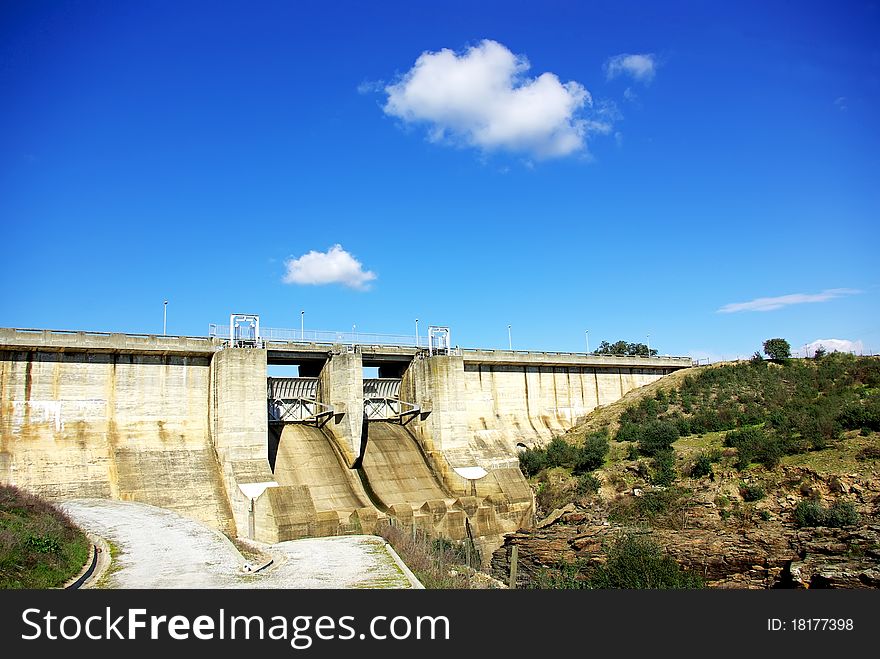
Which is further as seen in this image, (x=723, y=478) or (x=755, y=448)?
(x=755, y=448)

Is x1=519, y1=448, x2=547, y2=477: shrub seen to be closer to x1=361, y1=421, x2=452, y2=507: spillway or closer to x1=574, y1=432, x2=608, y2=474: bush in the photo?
x1=574, y1=432, x2=608, y2=474: bush

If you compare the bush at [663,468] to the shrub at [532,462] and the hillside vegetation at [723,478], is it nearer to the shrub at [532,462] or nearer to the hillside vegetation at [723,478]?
the hillside vegetation at [723,478]

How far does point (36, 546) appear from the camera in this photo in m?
15.5

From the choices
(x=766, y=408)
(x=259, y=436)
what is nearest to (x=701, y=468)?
(x=766, y=408)

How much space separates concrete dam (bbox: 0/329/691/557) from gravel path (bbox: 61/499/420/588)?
14.8 ft

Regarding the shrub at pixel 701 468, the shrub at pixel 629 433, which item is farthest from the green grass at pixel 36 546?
the shrub at pixel 629 433

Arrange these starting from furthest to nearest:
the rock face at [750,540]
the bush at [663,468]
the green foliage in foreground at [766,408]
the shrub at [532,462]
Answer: the shrub at [532,462], the bush at [663,468], the green foliage in foreground at [766,408], the rock face at [750,540]

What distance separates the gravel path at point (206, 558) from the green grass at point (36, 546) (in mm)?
968

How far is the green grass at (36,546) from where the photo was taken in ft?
46.2

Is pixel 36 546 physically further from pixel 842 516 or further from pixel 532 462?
pixel 532 462

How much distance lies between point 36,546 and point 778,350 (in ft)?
176

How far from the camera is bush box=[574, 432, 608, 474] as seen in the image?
134ft

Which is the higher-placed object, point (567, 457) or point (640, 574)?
point (567, 457)

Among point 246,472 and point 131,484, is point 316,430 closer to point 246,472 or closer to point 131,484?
point 246,472
